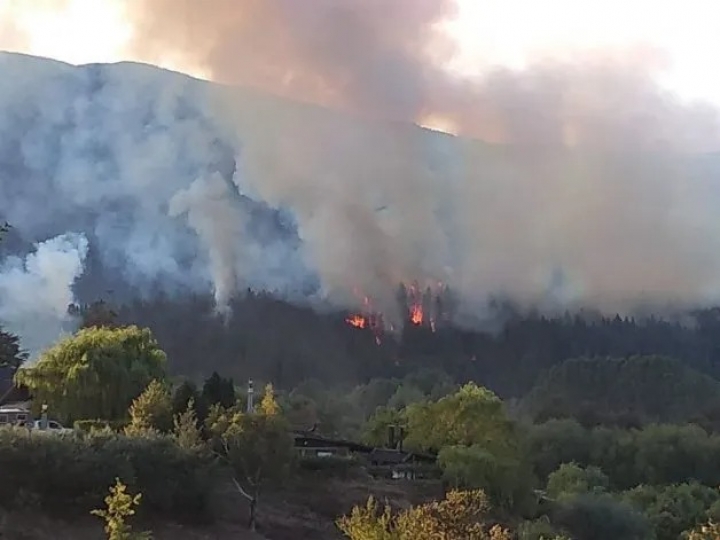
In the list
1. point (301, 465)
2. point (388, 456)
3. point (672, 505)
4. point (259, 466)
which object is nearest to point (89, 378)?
point (301, 465)

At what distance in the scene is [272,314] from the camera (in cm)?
17388

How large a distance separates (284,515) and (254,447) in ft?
13.7

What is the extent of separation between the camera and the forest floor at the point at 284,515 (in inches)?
1523

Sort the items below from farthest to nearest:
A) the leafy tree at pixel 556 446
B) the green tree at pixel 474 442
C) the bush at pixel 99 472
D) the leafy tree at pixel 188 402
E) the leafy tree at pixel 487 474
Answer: the leafy tree at pixel 556 446, the green tree at pixel 474 442, the leafy tree at pixel 487 474, the leafy tree at pixel 188 402, the bush at pixel 99 472

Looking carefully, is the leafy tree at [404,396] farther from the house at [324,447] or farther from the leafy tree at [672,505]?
the house at [324,447]

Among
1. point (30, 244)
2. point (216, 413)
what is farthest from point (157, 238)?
point (216, 413)

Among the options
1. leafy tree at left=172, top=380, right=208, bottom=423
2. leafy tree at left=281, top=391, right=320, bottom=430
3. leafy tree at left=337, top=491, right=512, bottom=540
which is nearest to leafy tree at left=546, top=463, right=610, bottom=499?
leafy tree at left=281, top=391, right=320, bottom=430

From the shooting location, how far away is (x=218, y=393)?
5709cm

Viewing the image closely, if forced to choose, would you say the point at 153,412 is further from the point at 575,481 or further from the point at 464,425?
the point at 575,481

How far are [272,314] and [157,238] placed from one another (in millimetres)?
26391

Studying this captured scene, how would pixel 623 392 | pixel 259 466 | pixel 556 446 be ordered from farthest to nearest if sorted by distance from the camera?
pixel 623 392 → pixel 556 446 → pixel 259 466

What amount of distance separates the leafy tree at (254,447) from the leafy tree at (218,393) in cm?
818

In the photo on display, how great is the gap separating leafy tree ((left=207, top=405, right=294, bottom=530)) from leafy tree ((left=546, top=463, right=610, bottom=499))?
2742 centimetres

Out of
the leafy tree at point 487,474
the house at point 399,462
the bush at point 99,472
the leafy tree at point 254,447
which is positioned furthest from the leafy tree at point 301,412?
the bush at point 99,472
